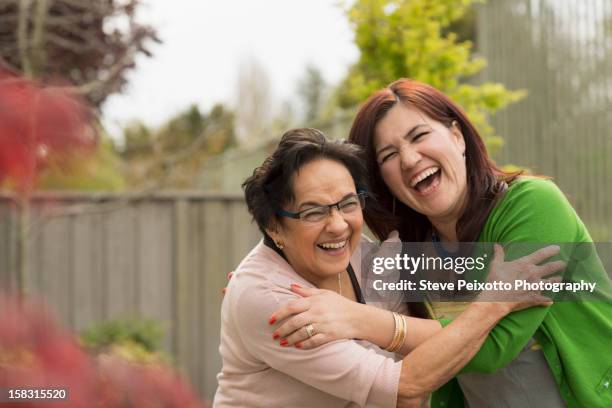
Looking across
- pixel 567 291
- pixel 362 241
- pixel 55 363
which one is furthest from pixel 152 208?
pixel 55 363

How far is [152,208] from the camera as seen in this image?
6.40 meters

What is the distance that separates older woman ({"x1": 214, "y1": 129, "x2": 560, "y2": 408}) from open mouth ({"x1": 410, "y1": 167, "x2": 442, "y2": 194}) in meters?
0.16

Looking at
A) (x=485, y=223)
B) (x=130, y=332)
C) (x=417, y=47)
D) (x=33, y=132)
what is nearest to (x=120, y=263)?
(x=130, y=332)

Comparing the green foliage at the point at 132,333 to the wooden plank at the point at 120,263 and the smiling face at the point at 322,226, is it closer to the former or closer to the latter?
the wooden plank at the point at 120,263

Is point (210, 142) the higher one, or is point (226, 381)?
point (210, 142)

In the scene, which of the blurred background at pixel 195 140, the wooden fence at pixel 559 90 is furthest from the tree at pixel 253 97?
the wooden fence at pixel 559 90

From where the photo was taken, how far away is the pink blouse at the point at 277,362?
71.3 inches

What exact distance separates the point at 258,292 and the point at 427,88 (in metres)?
0.77

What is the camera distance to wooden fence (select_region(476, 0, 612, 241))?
4.46m

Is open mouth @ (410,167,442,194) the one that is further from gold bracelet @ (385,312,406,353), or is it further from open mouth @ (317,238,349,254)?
Answer: gold bracelet @ (385,312,406,353)

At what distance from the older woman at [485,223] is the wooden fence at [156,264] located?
169 inches

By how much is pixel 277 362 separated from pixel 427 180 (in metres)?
0.66

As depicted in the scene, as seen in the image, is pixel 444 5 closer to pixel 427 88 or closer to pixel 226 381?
pixel 427 88

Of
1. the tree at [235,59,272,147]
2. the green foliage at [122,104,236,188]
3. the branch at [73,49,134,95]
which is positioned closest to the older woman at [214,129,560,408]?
the branch at [73,49,134,95]
